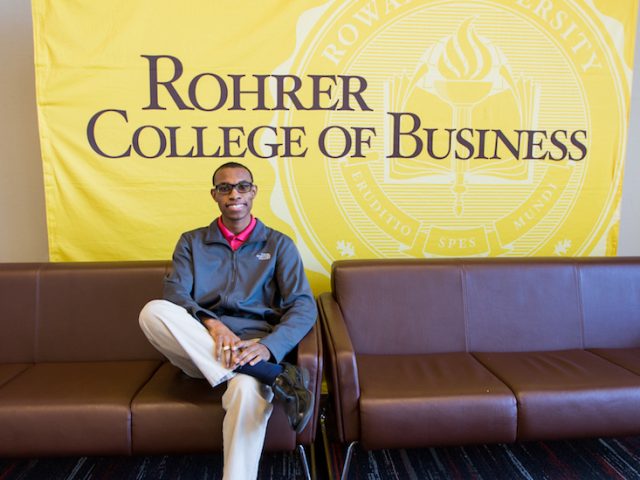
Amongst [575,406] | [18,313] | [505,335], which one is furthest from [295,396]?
[18,313]

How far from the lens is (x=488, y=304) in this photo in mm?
2332

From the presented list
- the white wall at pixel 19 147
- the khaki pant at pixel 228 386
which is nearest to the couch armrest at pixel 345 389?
the khaki pant at pixel 228 386

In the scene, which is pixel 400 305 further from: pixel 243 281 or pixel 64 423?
pixel 64 423

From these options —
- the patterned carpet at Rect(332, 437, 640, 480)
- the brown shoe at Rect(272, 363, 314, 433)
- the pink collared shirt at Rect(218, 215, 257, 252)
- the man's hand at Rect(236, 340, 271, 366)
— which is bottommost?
the patterned carpet at Rect(332, 437, 640, 480)

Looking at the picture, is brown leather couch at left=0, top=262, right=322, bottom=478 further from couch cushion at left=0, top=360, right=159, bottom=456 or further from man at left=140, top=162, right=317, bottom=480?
man at left=140, top=162, right=317, bottom=480

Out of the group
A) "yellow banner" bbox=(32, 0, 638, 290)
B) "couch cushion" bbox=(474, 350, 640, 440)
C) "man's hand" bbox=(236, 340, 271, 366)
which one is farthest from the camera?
"yellow banner" bbox=(32, 0, 638, 290)

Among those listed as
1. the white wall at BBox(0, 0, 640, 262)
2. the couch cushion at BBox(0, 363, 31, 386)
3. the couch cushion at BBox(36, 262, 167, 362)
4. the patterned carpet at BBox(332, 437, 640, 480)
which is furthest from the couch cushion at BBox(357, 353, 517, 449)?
the white wall at BBox(0, 0, 640, 262)

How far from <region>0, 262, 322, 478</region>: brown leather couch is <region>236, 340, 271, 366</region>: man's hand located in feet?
0.44

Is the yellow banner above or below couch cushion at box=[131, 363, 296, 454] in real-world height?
above

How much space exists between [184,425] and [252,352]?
15.2 inches

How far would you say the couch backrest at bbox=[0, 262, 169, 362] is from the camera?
2178 mm

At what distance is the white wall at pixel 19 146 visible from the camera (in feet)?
8.52

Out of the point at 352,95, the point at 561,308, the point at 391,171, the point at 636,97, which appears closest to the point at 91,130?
the point at 352,95

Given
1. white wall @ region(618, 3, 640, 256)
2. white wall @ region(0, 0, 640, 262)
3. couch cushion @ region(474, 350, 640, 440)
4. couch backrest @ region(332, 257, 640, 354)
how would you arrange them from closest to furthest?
couch cushion @ region(474, 350, 640, 440)
couch backrest @ region(332, 257, 640, 354)
white wall @ region(0, 0, 640, 262)
white wall @ region(618, 3, 640, 256)
